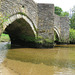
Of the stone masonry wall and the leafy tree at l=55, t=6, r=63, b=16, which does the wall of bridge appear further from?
the leafy tree at l=55, t=6, r=63, b=16

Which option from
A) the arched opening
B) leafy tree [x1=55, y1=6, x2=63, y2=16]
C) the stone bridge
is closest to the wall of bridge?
the stone bridge

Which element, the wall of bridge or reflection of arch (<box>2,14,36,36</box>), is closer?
the wall of bridge

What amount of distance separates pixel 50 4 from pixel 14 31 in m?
3.26

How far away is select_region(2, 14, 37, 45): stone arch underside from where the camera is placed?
284 inches

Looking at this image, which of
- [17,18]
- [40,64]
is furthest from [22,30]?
[40,64]

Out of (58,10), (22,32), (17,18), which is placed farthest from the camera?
(58,10)

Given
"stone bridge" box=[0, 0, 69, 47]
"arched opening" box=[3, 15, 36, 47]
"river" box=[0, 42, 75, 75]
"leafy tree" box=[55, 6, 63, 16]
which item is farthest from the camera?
"leafy tree" box=[55, 6, 63, 16]

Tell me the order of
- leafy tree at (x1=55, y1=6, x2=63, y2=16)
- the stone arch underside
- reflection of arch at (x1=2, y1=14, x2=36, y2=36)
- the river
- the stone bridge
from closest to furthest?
the river, reflection of arch at (x1=2, y1=14, x2=36, y2=36), the stone bridge, the stone arch underside, leafy tree at (x1=55, y1=6, x2=63, y2=16)

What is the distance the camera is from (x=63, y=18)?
→ 1438 centimetres

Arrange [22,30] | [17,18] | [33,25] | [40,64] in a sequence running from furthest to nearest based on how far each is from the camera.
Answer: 1. [22,30]
2. [33,25]
3. [17,18]
4. [40,64]

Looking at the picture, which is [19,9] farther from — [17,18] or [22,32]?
[22,32]

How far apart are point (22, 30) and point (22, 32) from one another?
0.27m

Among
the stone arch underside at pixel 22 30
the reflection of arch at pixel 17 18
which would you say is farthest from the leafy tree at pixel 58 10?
the reflection of arch at pixel 17 18

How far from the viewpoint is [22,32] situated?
871 cm
